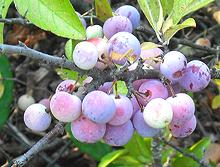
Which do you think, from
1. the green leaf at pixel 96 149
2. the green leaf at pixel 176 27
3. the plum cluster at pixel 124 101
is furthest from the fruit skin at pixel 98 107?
the green leaf at pixel 96 149

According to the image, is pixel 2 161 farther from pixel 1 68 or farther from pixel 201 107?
pixel 201 107

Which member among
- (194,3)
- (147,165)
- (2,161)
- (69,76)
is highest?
(194,3)

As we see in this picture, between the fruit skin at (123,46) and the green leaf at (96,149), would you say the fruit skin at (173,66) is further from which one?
the green leaf at (96,149)

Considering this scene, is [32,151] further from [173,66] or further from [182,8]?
[182,8]

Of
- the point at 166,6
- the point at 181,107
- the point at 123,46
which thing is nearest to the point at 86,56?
the point at 123,46

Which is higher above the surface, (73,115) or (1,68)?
(73,115)

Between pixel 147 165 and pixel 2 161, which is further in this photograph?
pixel 2 161

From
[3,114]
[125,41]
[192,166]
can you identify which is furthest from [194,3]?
[3,114]
